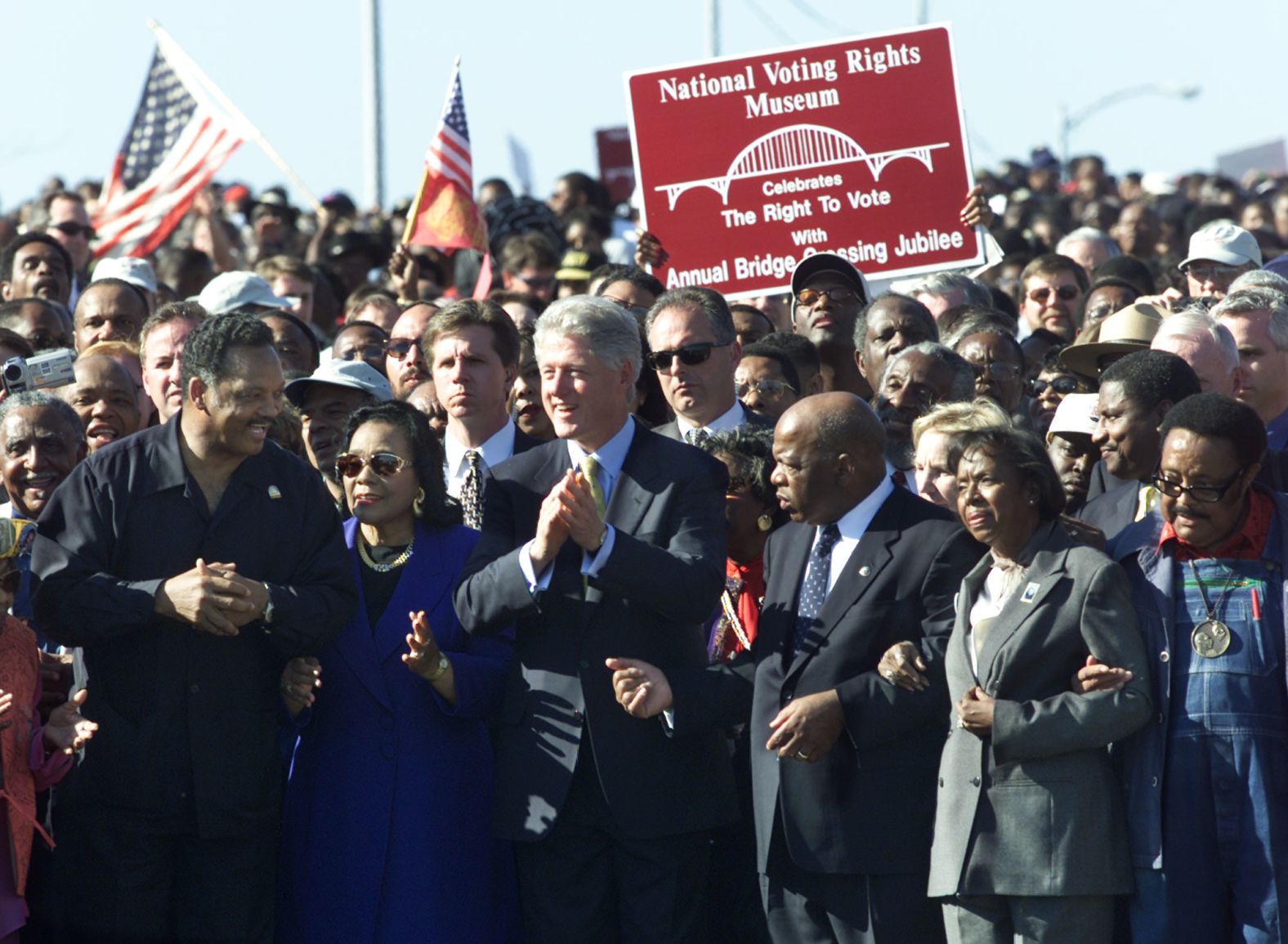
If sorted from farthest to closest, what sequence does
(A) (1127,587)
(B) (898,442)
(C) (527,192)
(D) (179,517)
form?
(C) (527,192) < (B) (898,442) < (D) (179,517) < (A) (1127,587)

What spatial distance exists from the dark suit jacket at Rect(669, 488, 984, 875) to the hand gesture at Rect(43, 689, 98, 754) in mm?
1686

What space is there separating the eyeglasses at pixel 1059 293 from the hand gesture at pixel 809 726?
5.37m

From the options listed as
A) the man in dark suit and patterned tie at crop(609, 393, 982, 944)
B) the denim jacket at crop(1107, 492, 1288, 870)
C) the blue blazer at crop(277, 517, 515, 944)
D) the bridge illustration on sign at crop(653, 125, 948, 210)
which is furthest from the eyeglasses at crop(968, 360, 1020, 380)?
the blue blazer at crop(277, 517, 515, 944)

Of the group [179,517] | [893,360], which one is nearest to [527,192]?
[893,360]

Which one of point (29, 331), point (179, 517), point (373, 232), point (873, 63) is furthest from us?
point (373, 232)

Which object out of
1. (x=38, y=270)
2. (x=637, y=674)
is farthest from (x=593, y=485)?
(x=38, y=270)

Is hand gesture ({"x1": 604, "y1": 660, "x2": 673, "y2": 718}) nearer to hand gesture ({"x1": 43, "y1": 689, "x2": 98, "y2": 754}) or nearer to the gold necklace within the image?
the gold necklace

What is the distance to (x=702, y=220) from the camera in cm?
986

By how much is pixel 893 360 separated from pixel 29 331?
14.3 feet

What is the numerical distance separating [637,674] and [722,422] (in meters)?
1.90

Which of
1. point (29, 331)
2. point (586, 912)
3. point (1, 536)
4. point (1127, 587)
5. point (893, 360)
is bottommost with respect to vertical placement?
point (586, 912)

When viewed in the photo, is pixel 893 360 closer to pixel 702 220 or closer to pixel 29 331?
pixel 702 220

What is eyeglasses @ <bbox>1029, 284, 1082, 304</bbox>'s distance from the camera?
404 inches

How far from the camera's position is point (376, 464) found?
6035 mm
